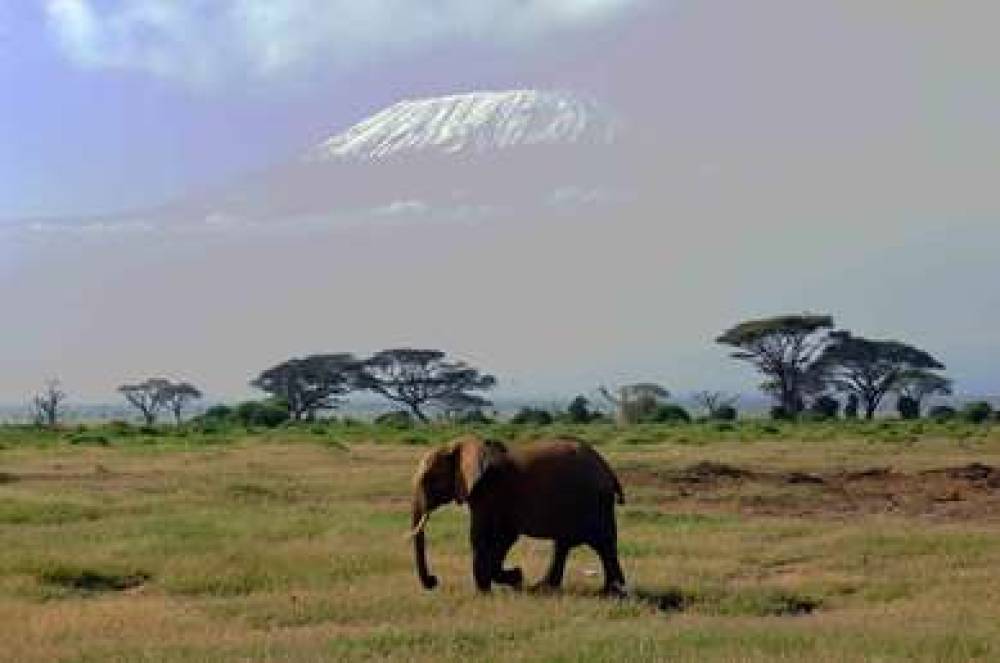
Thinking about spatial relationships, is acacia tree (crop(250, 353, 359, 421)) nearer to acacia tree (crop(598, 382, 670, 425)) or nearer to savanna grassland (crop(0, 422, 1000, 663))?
acacia tree (crop(598, 382, 670, 425))

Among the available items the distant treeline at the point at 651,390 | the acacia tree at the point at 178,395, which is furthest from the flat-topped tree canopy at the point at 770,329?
the acacia tree at the point at 178,395

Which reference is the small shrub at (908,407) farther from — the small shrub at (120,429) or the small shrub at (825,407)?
the small shrub at (120,429)

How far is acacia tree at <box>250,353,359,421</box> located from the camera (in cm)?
10038

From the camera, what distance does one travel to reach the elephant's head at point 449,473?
16.1m

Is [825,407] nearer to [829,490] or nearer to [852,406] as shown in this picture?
[852,406]

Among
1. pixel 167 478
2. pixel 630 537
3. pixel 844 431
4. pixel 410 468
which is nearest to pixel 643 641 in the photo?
pixel 630 537

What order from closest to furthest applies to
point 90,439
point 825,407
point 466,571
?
1. point 466,571
2. point 90,439
3. point 825,407

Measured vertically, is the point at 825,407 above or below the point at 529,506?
above

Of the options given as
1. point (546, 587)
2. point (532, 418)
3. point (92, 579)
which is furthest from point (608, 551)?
point (532, 418)

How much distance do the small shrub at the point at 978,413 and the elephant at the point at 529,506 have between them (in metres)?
53.1

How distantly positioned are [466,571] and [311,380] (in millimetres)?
84363

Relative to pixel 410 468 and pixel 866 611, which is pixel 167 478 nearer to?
pixel 410 468

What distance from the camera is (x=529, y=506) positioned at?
16203mm

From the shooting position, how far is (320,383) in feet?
333
